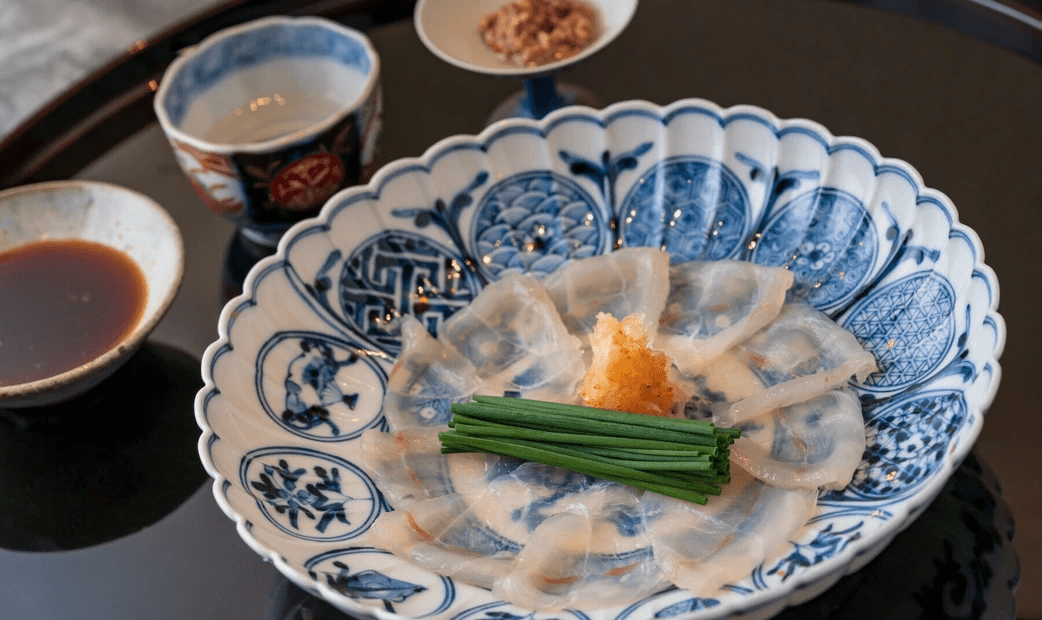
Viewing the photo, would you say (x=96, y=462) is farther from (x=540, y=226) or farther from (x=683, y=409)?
(x=683, y=409)

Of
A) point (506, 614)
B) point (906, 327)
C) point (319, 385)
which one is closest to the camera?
point (506, 614)

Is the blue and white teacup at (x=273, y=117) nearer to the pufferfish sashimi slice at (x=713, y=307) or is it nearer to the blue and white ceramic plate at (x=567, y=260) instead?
the blue and white ceramic plate at (x=567, y=260)

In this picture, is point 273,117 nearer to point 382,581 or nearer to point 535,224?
point 535,224

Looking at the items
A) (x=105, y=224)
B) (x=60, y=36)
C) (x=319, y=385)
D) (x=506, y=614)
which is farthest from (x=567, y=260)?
(x=60, y=36)

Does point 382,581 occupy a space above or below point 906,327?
below

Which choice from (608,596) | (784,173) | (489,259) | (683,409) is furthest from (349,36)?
(608,596)

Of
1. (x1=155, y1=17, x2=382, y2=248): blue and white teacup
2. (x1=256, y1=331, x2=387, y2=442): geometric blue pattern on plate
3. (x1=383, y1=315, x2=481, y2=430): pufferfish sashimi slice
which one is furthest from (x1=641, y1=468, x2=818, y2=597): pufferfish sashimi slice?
(x1=155, y1=17, x2=382, y2=248): blue and white teacup

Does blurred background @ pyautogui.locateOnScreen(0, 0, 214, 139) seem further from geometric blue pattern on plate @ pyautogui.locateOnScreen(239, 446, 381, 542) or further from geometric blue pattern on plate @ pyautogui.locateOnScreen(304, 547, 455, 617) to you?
geometric blue pattern on plate @ pyautogui.locateOnScreen(304, 547, 455, 617)
